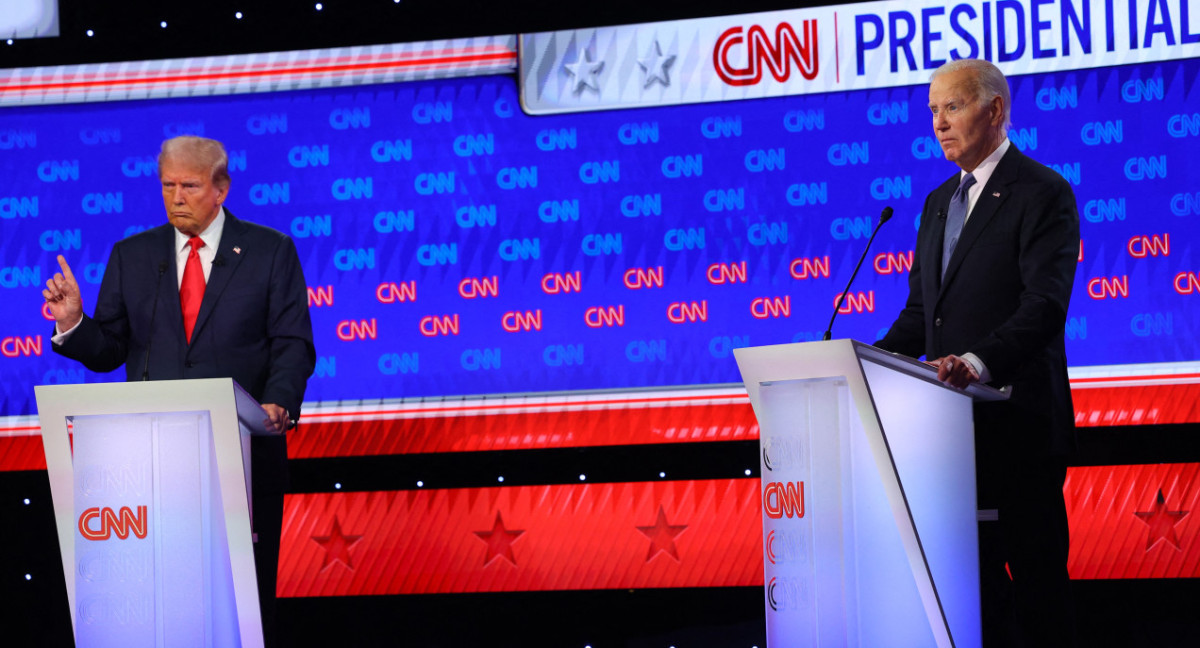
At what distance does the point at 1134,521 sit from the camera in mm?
3625

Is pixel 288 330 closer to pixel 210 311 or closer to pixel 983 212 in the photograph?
pixel 210 311

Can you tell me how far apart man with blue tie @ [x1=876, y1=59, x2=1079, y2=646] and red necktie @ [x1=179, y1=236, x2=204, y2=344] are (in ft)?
5.91

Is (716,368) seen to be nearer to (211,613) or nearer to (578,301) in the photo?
(578,301)

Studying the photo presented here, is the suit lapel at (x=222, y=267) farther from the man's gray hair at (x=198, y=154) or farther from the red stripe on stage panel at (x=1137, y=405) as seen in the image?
the red stripe on stage panel at (x=1137, y=405)

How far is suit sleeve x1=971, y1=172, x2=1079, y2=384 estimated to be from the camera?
2338 mm

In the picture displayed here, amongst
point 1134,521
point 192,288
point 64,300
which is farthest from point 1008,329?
point 64,300

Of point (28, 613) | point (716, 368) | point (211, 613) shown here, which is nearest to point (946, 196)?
point (716, 368)

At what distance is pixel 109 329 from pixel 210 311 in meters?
0.30

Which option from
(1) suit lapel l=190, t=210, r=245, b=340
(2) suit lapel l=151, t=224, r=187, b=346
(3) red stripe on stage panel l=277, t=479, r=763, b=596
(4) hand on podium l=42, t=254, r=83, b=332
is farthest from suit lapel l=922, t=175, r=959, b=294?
(4) hand on podium l=42, t=254, r=83, b=332

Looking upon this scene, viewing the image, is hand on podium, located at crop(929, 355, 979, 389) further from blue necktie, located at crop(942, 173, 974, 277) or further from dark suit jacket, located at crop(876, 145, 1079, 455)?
blue necktie, located at crop(942, 173, 974, 277)

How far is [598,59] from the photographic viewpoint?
12.8ft

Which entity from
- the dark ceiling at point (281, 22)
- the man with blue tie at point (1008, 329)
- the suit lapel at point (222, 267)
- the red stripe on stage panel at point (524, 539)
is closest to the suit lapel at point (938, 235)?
the man with blue tie at point (1008, 329)

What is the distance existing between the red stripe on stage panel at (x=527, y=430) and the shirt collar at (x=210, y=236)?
924 millimetres

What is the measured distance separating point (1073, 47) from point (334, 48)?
95.3 inches
